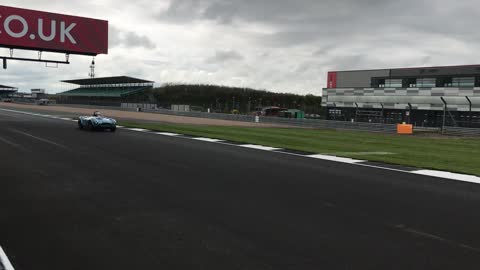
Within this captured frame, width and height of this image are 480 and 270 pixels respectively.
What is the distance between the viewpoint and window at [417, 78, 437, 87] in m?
50.8

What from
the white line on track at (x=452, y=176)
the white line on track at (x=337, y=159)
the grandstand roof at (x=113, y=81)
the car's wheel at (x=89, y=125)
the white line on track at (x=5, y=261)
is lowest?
the white line on track at (x=5, y=261)

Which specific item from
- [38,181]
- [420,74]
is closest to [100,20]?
[38,181]

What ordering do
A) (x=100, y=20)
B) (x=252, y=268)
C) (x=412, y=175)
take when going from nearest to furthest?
(x=252, y=268), (x=412, y=175), (x=100, y=20)

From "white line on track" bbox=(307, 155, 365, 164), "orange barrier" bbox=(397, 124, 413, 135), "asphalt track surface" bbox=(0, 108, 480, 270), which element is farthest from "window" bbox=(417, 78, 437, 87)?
"asphalt track surface" bbox=(0, 108, 480, 270)

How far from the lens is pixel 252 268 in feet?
13.7

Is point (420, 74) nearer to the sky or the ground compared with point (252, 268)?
nearer to the sky

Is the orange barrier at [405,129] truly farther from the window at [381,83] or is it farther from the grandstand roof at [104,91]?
the grandstand roof at [104,91]

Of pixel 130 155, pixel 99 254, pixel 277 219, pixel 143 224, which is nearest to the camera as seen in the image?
pixel 99 254

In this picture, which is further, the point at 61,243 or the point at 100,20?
the point at 100,20

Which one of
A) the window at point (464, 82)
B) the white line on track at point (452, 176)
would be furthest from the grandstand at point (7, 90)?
the white line on track at point (452, 176)

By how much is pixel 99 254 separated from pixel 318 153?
38.2ft

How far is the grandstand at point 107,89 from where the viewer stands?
3725 inches

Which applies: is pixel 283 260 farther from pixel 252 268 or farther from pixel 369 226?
pixel 369 226

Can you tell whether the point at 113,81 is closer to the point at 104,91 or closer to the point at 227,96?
the point at 104,91
